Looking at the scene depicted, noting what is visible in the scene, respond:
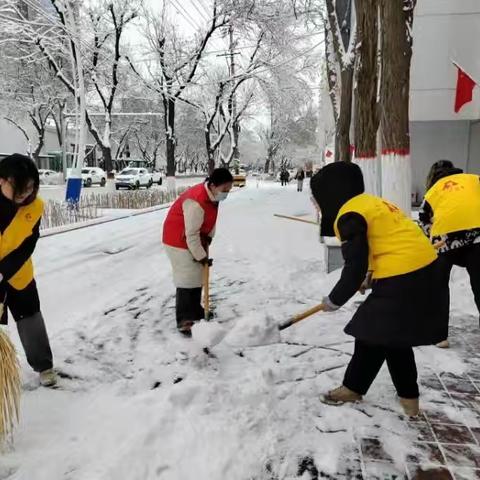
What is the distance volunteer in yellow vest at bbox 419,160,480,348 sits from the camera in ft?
10.8

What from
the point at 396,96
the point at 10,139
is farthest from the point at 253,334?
the point at 10,139

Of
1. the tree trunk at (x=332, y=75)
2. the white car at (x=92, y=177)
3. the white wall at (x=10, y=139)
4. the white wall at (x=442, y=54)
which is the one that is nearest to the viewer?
the white wall at (x=442, y=54)

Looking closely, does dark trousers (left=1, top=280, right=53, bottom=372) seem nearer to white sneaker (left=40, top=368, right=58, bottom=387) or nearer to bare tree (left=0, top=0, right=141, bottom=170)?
white sneaker (left=40, top=368, right=58, bottom=387)

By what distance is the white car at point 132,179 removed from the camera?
28453 mm

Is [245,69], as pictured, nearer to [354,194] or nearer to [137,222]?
[137,222]

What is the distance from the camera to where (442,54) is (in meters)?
11.4

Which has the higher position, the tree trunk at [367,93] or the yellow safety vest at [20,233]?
the tree trunk at [367,93]

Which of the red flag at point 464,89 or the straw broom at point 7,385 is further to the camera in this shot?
the red flag at point 464,89

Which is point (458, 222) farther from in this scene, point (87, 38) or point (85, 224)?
point (87, 38)

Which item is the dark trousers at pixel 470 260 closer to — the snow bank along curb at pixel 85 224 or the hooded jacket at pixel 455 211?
the hooded jacket at pixel 455 211

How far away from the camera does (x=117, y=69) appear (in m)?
19.2

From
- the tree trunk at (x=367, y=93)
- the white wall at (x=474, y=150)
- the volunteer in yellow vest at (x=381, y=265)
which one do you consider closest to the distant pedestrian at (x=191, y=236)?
the volunteer in yellow vest at (x=381, y=265)

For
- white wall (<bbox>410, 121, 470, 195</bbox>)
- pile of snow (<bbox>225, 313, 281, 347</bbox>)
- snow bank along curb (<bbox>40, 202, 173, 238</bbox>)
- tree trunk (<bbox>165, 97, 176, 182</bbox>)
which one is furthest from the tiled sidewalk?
tree trunk (<bbox>165, 97, 176, 182</bbox>)

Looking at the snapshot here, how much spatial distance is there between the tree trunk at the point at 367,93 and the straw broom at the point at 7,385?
519 cm
